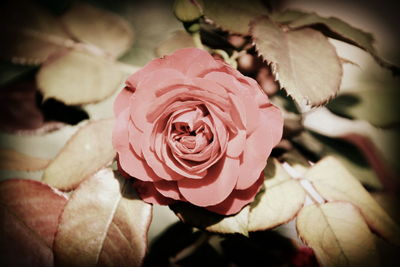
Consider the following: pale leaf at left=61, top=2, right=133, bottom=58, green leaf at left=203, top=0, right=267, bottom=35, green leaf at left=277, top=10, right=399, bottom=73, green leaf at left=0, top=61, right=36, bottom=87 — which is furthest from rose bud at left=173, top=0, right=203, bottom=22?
green leaf at left=0, top=61, right=36, bottom=87

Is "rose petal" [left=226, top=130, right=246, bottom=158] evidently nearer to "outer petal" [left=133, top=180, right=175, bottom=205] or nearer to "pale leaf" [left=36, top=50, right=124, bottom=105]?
"outer petal" [left=133, top=180, right=175, bottom=205]

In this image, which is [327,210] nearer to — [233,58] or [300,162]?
[300,162]

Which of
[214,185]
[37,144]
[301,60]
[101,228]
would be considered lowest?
[37,144]

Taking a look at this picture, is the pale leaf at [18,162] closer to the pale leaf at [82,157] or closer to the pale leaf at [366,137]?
the pale leaf at [82,157]

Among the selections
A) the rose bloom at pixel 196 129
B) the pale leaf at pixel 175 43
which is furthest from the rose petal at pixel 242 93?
the pale leaf at pixel 175 43

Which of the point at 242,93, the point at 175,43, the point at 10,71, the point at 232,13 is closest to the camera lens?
the point at 242,93

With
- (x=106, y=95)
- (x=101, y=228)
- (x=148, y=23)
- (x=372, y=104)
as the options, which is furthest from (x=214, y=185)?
(x=148, y=23)

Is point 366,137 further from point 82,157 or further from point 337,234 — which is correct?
point 82,157
